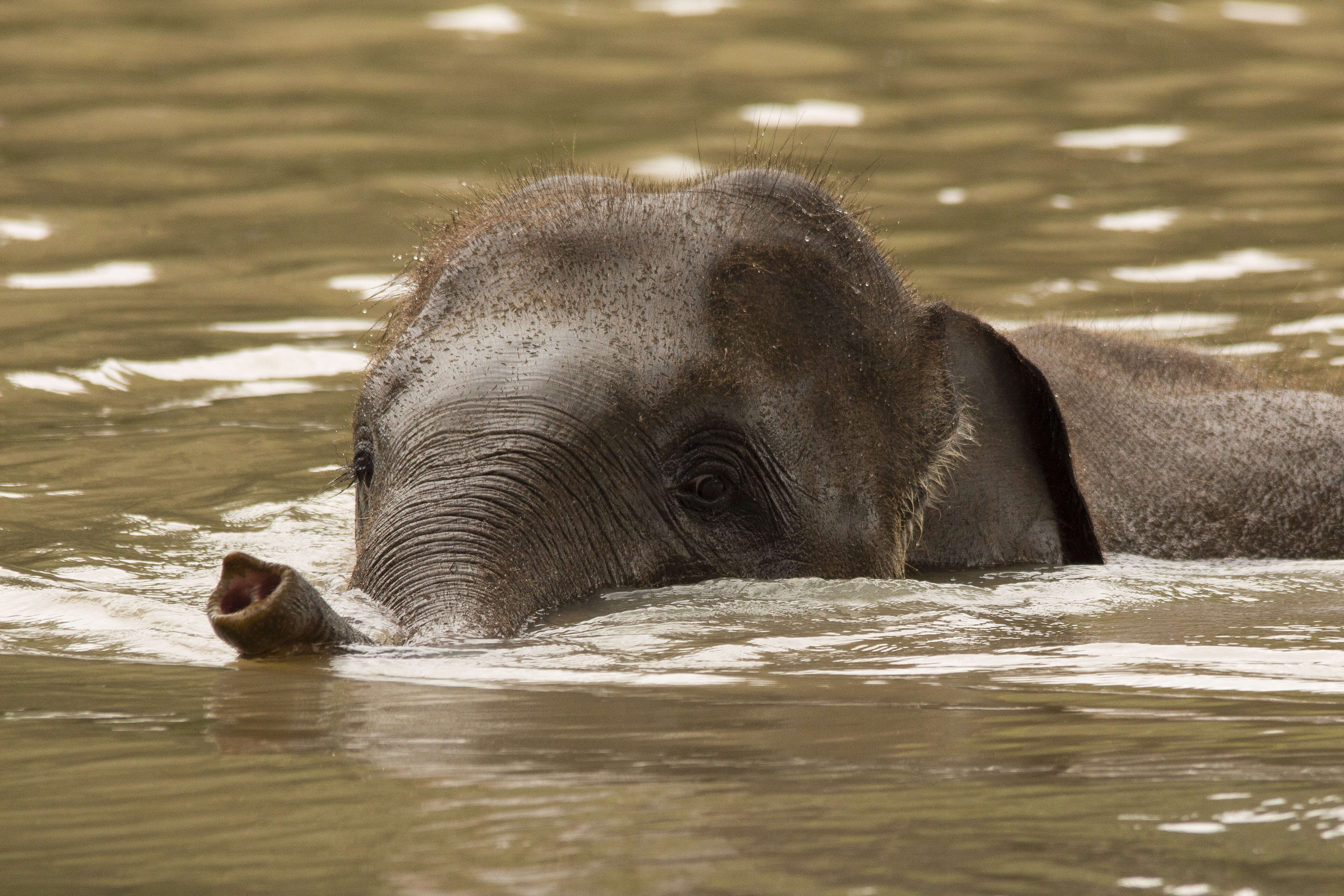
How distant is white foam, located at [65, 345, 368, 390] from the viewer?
34.5 feet

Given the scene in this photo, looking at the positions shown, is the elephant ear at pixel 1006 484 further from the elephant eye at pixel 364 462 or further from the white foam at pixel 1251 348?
the white foam at pixel 1251 348

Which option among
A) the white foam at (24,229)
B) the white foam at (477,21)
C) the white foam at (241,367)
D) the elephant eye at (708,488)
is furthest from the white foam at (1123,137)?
the elephant eye at (708,488)

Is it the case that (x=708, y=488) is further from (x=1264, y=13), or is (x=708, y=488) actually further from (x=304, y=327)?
(x=1264, y=13)

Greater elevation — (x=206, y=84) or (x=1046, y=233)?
(x=206, y=84)

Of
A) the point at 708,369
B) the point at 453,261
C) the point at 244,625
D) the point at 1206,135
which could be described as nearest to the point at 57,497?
the point at 453,261

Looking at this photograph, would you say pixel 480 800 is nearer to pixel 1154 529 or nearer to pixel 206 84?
pixel 1154 529

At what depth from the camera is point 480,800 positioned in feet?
10.6

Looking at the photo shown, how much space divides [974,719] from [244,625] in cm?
144

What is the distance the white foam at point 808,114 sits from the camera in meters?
15.5

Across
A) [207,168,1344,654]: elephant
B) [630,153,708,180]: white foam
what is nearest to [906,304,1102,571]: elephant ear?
[207,168,1344,654]: elephant

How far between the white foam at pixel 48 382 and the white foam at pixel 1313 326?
6.29 metres

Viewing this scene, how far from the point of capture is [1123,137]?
631 inches

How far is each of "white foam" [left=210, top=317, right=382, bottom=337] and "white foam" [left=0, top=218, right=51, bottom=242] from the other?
215 centimetres

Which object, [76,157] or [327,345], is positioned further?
[76,157]
